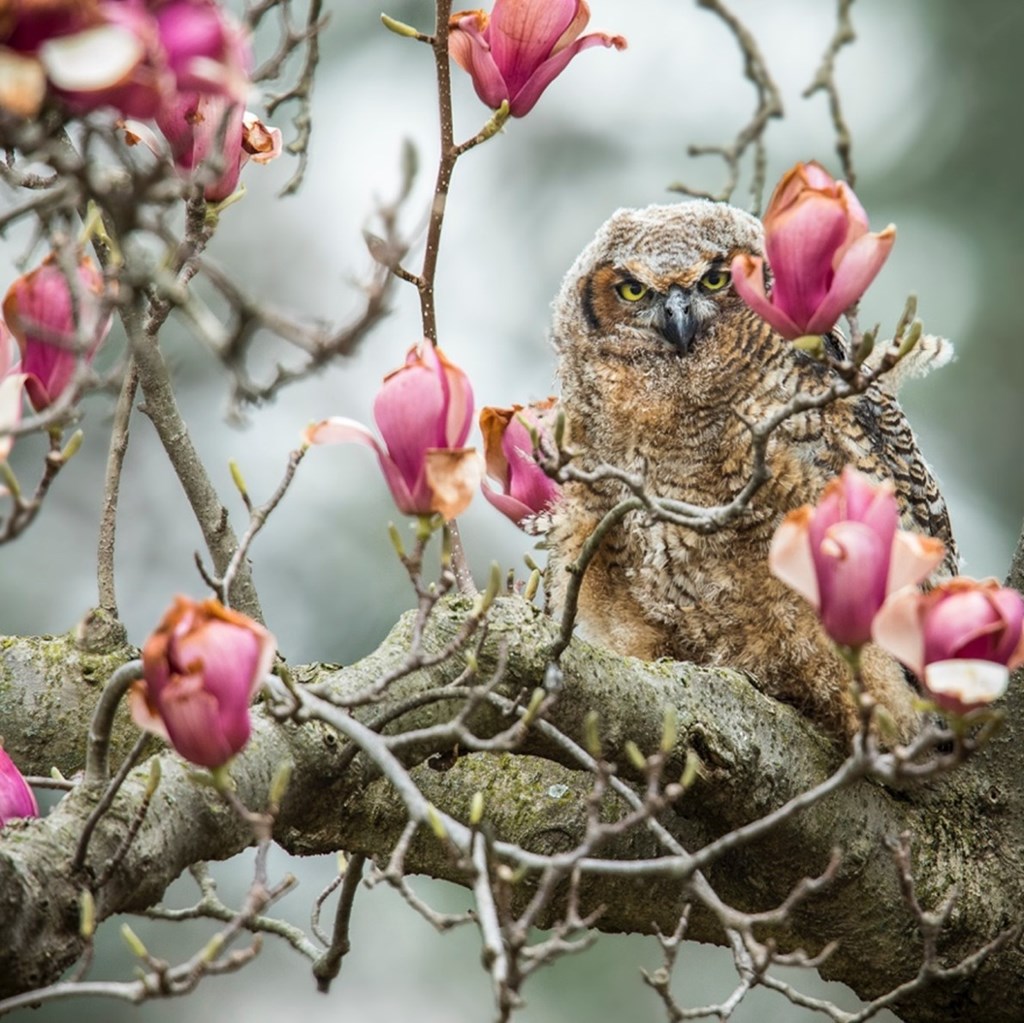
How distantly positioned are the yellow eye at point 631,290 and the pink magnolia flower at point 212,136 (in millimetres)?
1731

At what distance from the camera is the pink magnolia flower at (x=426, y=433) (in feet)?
5.41

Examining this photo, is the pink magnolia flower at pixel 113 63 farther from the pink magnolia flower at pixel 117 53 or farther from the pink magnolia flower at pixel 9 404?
the pink magnolia flower at pixel 9 404

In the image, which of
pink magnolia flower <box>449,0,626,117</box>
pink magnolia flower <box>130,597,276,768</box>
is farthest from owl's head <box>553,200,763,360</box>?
pink magnolia flower <box>130,597,276,768</box>

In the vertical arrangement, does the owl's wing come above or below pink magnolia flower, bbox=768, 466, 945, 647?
above

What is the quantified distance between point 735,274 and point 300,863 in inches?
183

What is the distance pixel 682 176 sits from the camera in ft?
21.7

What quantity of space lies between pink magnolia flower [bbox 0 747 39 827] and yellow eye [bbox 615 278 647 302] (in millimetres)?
2338

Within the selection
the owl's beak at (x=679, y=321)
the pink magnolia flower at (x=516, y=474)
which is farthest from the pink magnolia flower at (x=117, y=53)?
the owl's beak at (x=679, y=321)

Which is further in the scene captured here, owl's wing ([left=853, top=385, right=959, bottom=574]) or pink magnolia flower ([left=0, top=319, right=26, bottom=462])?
owl's wing ([left=853, top=385, right=959, bottom=574])

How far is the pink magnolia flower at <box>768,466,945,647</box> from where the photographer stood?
57.0 inches

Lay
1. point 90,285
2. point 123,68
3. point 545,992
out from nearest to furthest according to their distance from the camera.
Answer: point 123,68
point 90,285
point 545,992

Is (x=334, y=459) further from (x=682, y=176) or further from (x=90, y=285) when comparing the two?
(x=90, y=285)

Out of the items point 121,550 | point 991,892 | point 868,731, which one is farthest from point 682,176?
point 868,731

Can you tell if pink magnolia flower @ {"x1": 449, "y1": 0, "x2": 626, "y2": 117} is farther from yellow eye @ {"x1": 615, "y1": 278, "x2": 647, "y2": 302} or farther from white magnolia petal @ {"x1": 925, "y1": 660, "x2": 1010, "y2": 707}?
yellow eye @ {"x1": 615, "y1": 278, "x2": 647, "y2": 302}
